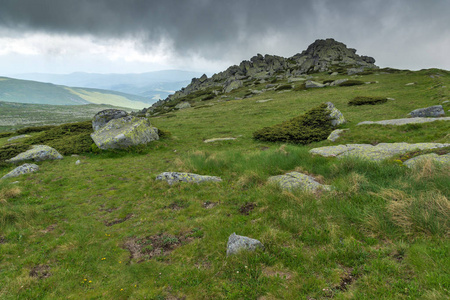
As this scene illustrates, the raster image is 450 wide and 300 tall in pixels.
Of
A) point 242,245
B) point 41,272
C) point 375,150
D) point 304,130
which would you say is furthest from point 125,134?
point 375,150

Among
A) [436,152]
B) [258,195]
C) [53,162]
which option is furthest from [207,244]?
[53,162]

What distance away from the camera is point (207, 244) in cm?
673

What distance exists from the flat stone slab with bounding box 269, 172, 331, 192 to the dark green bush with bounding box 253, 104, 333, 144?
363 inches

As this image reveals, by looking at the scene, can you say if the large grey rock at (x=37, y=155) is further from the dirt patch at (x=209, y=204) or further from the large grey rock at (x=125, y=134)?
the dirt patch at (x=209, y=204)

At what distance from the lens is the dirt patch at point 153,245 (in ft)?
22.4

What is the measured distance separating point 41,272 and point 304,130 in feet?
66.4

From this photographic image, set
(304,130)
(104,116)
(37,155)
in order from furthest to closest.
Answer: (104,116) < (304,130) < (37,155)

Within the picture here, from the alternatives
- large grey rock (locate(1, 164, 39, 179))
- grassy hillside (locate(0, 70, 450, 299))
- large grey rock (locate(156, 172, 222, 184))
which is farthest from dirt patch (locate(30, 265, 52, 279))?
large grey rock (locate(1, 164, 39, 179))

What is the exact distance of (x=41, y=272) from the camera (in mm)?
6215

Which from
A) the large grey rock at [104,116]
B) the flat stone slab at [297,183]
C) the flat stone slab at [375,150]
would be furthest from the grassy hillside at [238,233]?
the large grey rock at [104,116]

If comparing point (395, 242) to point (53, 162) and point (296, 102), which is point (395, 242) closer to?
point (53, 162)

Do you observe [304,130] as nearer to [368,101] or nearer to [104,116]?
[368,101]

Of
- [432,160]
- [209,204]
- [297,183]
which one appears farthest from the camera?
[209,204]

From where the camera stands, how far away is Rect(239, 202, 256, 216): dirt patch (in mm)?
8516
